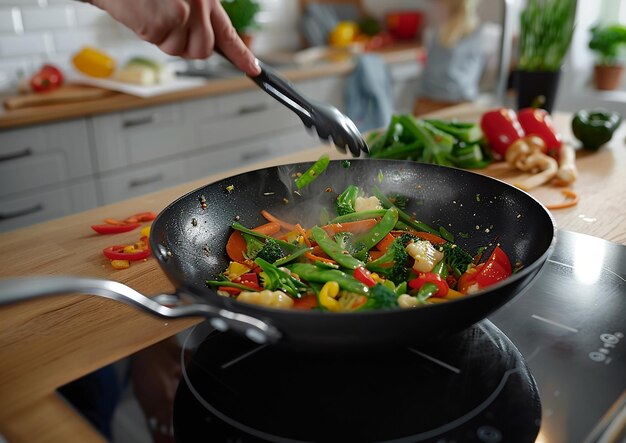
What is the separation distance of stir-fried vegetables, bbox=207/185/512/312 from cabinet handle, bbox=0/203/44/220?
1664mm

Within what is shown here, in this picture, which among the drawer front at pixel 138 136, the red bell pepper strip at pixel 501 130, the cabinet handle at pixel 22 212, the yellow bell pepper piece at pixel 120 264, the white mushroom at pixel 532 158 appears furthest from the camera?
the drawer front at pixel 138 136

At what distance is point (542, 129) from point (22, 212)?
2002 mm

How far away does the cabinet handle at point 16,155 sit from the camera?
236 cm

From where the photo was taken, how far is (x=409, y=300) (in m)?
0.85

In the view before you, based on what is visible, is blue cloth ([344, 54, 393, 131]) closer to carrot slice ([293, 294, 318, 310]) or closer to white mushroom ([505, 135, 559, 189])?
white mushroom ([505, 135, 559, 189])

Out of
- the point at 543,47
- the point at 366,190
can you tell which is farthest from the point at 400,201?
the point at 543,47

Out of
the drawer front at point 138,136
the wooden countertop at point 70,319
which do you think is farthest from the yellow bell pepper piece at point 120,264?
the drawer front at point 138,136

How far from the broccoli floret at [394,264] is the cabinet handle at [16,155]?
1888 mm

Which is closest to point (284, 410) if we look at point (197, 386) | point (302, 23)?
point (197, 386)

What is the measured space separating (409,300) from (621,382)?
288 mm

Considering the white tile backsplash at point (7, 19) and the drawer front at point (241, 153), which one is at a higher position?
the white tile backsplash at point (7, 19)

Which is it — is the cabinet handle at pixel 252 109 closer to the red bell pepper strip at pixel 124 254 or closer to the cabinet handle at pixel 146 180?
the cabinet handle at pixel 146 180

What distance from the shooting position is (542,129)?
1846 mm

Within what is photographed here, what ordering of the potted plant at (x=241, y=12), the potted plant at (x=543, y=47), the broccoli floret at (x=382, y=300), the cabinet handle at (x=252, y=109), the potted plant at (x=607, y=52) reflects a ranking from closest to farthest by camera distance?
the broccoli floret at (x=382, y=300) < the potted plant at (x=543, y=47) < the cabinet handle at (x=252, y=109) < the potted plant at (x=241, y=12) < the potted plant at (x=607, y=52)
